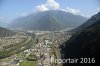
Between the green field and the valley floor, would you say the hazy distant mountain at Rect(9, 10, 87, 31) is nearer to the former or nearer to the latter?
the valley floor

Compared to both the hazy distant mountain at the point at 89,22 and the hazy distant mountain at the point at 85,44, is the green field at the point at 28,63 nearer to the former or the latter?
the hazy distant mountain at the point at 85,44

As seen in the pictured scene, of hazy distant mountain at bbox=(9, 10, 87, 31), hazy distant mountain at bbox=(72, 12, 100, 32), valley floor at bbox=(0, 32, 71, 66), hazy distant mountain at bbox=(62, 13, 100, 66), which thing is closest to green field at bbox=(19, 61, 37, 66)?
valley floor at bbox=(0, 32, 71, 66)

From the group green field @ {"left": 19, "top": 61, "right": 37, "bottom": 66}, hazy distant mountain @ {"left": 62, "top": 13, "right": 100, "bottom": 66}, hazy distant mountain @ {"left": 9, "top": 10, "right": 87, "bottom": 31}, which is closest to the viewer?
hazy distant mountain @ {"left": 62, "top": 13, "right": 100, "bottom": 66}

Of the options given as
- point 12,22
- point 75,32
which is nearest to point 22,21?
point 12,22

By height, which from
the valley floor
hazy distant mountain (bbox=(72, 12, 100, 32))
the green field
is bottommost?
the green field

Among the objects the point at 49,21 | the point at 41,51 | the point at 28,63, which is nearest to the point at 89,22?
the point at 49,21

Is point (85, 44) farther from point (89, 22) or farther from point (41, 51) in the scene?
point (41, 51)

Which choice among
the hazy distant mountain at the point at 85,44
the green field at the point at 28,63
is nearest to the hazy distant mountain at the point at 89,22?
the hazy distant mountain at the point at 85,44
